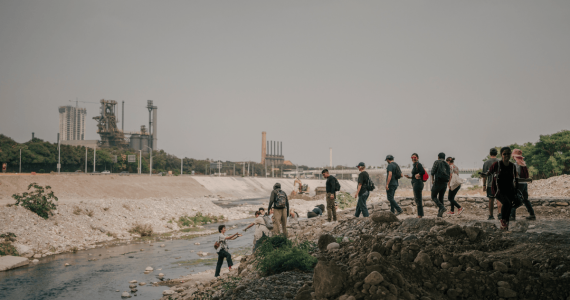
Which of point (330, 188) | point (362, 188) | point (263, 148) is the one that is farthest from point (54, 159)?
point (263, 148)

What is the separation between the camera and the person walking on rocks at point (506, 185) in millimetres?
6879

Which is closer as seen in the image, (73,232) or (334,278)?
(334,278)

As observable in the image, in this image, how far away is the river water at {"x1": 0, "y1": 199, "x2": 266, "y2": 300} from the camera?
10508mm

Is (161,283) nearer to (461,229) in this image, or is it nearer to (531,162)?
(461,229)

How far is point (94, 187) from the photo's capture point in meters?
46.0

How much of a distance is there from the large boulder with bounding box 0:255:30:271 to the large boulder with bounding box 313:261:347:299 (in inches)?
530

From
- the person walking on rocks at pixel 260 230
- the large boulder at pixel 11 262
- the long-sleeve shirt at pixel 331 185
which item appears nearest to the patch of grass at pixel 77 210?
the large boulder at pixel 11 262

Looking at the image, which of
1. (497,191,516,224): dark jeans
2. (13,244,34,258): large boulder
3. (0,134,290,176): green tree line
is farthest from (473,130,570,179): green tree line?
(0,134,290,176): green tree line

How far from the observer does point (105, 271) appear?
1302cm

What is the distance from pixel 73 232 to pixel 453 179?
18.4 metres

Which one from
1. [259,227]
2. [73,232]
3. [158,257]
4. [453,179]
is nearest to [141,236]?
[73,232]

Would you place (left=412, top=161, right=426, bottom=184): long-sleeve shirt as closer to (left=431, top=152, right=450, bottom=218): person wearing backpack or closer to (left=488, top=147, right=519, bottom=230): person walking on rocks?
(left=431, top=152, right=450, bottom=218): person wearing backpack

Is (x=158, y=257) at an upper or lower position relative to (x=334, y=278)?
lower

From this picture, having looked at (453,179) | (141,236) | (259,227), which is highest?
(453,179)
